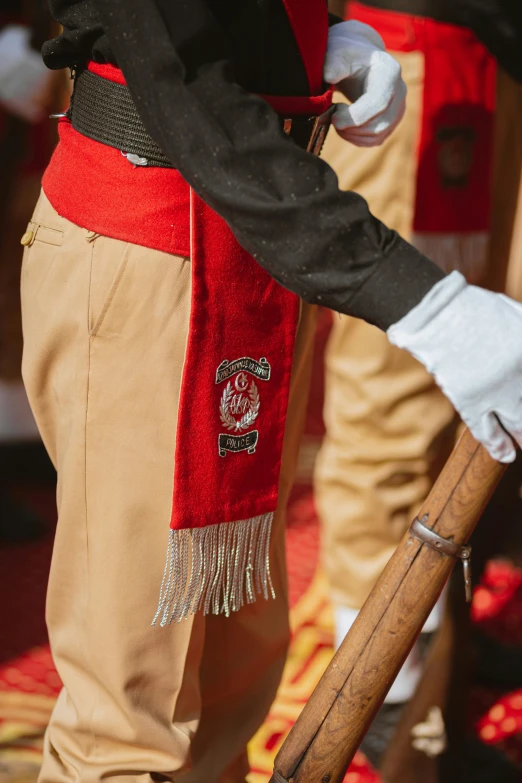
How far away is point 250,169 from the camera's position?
2.56ft

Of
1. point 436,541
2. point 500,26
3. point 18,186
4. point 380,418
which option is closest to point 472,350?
point 436,541

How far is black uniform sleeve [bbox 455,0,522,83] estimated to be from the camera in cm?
155

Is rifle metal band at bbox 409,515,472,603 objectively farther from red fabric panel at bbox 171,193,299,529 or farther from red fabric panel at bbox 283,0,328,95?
red fabric panel at bbox 283,0,328,95

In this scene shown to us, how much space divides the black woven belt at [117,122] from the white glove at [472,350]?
25 centimetres

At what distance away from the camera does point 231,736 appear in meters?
1.18

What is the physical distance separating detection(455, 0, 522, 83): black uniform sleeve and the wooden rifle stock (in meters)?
0.99

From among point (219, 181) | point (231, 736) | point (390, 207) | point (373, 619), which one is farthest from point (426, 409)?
point (219, 181)

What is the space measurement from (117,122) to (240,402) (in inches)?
12.3

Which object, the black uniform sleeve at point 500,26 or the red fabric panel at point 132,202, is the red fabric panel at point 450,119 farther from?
the red fabric panel at point 132,202

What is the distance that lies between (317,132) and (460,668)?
86cm

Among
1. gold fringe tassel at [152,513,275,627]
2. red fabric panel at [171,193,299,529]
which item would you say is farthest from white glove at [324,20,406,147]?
gold fringe tassel at [152,513,275,627]

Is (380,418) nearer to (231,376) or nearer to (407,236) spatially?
(407,236)

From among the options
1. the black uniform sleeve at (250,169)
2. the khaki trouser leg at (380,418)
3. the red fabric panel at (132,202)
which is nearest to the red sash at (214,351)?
the red fabric panel at (132,202)

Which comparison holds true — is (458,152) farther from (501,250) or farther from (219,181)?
(219,181)
